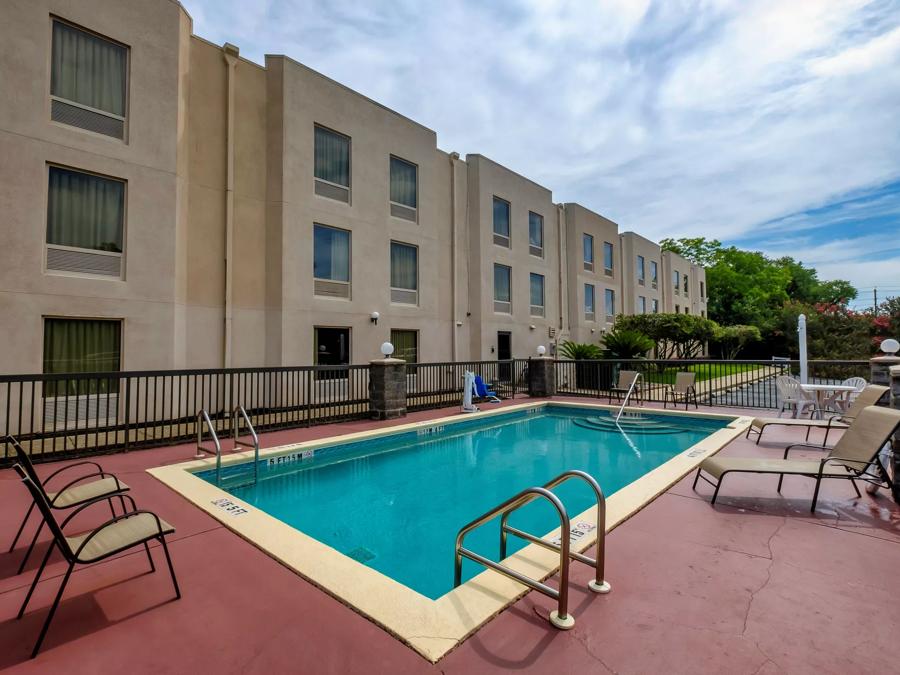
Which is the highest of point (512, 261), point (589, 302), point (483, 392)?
point (512, 261)

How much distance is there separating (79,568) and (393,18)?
9931 mm

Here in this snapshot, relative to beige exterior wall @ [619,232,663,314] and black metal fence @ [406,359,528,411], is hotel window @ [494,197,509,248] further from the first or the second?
beige exterior wall @ [619,232,663,314]

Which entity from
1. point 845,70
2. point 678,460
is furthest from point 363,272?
point 845,70

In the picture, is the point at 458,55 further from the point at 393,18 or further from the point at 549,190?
the point at 549,190

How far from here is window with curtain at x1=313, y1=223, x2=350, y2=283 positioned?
12373mm

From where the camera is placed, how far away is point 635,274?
2753 cm

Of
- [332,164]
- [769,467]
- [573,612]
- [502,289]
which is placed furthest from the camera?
[502,289]

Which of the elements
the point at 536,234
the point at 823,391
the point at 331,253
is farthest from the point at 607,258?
the point at 331,253

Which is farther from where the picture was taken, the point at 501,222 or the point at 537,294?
the point at 537,294

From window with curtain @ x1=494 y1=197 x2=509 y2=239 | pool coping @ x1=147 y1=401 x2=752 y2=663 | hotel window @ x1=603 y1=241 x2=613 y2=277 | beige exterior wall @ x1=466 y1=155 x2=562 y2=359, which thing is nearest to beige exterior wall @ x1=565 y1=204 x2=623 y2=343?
hotel window @ x1=603 y1=241 x2=613 y2=277

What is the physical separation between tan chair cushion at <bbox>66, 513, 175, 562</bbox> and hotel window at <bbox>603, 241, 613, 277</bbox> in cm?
2482

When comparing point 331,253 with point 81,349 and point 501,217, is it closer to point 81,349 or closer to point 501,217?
point 81,349

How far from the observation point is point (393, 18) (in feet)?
28.5

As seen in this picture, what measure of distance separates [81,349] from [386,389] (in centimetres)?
621
